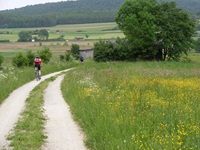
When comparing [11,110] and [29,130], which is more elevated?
[29,130]

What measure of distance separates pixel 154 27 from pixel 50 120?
39.3 metres

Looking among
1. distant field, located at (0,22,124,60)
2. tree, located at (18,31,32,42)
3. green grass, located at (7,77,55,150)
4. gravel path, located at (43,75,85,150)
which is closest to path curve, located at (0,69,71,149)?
green grass, located at (7,77,55,150)

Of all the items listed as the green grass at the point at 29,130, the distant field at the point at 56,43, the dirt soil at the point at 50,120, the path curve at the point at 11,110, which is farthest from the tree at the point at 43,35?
the green grass at the point at 29,130

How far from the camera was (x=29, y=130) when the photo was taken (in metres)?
11.2

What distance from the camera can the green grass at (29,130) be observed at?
378 inches

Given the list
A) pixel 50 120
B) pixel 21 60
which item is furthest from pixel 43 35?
pixel 50 120

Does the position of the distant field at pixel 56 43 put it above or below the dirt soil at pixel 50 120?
below

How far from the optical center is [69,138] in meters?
10.4

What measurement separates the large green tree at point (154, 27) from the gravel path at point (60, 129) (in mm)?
35223

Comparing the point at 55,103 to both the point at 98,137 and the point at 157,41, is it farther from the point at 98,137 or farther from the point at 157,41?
the point at 157,41

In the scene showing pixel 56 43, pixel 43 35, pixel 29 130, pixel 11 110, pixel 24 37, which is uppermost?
pixel 29 130

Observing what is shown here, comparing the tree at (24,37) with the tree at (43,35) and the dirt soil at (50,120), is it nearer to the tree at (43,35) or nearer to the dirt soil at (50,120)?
the tree at (43,35)

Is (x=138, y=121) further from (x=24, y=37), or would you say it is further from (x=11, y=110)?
(x=24, y=37)

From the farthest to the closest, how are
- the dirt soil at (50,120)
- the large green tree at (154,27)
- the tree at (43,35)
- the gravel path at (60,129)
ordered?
the tree at (43,35) → the large green tree at (154,27) → the dirt soil at (50,120) → the gravel path at (60,129)
